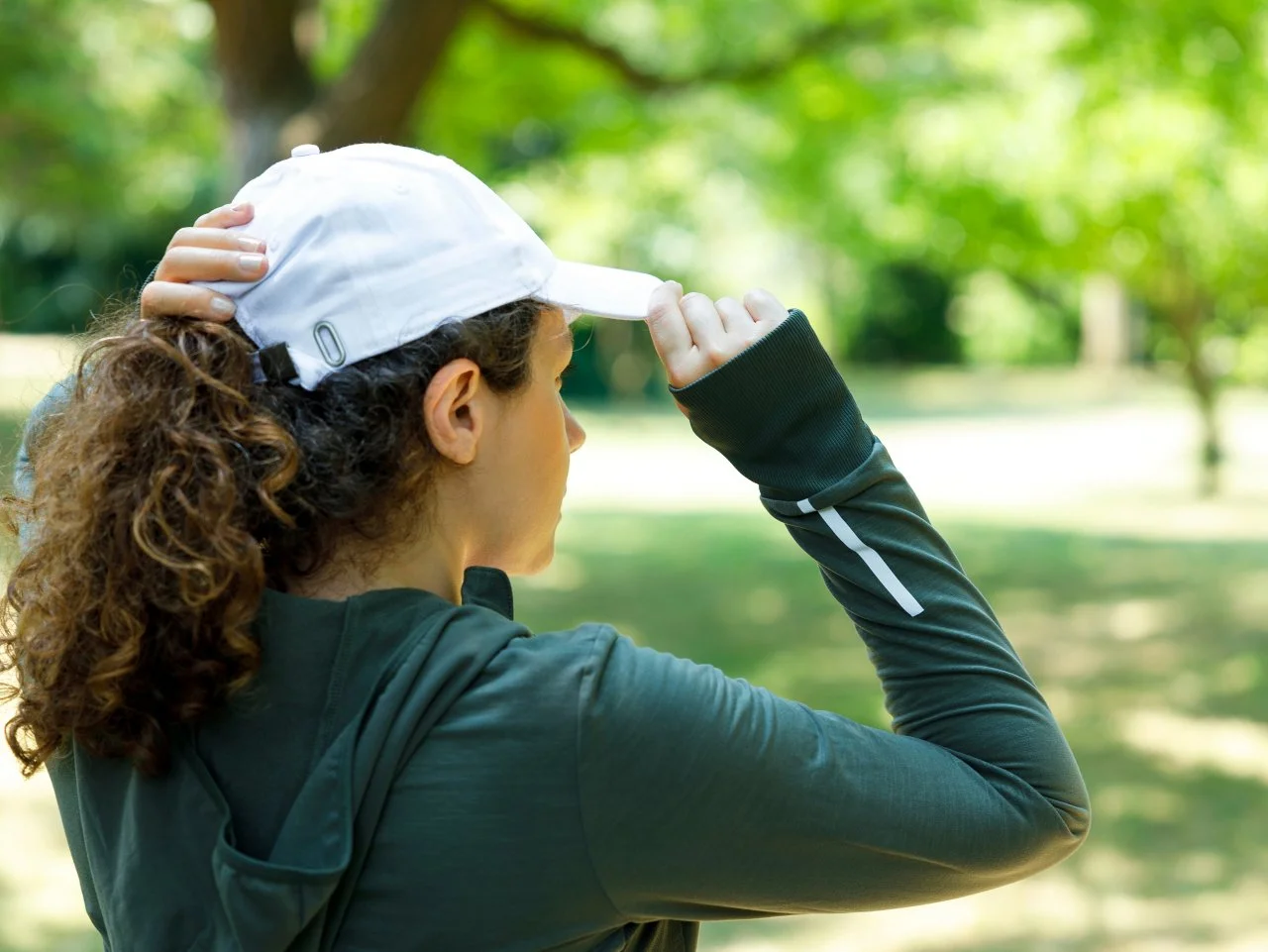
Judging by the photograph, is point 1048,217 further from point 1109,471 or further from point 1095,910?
point 1095,910

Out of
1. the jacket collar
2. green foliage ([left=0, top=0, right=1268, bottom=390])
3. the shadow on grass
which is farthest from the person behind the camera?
green foliage ([left=0, top=0, right=1268, bottom=390])

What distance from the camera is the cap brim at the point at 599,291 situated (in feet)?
4.54

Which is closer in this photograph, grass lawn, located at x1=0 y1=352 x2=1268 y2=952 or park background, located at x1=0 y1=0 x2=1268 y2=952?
grass lawn, located at x1=0 y1=352 x2=1268 y2=952

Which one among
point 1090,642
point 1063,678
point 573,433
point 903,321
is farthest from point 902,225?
point 903,321

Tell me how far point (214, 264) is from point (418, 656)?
1.31 ft

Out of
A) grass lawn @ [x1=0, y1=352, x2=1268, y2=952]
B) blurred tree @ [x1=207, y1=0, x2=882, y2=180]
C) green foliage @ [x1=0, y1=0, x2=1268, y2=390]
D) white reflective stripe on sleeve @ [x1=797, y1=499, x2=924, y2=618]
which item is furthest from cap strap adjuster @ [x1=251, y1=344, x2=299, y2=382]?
blurred tree @ [x1=207, y1=0, x2=882, y2=180]

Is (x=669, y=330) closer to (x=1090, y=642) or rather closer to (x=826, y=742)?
(x=826, y=742)

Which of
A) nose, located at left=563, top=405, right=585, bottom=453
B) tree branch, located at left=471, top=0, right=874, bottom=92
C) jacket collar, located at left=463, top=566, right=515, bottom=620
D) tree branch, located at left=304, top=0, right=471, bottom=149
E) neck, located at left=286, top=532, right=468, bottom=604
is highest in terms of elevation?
tree branch, located at left=471, top=0, right=874, bottom=92

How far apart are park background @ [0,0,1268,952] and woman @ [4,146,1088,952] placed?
0.13 meters

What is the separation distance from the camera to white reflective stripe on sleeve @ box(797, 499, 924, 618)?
1396mm

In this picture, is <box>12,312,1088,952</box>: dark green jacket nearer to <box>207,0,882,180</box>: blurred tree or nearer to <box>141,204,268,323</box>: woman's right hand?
<box>141,204,268,323</box>: woman's right hand

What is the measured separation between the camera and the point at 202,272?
1.31 metres

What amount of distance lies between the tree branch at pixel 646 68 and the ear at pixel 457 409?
761 cm

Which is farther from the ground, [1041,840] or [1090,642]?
[1041,840]
